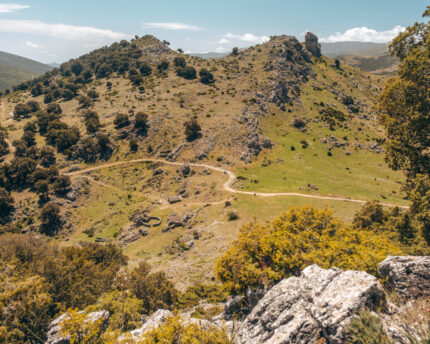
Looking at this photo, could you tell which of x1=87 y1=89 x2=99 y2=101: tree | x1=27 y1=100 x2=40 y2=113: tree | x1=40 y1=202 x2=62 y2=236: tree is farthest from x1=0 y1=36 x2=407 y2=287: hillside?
x1=27 y1=100 x2=40 y2=113: tree

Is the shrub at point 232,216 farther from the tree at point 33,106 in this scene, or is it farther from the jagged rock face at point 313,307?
the tree at point 33,106

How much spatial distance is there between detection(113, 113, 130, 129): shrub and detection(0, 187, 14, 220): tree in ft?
164

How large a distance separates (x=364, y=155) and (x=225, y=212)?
7638cm

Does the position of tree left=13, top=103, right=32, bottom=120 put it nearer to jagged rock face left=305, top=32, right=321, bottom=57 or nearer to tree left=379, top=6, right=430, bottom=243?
tree left=379, top=6, right=430, bottom=243

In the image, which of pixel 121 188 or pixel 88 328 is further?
pixel 121 188

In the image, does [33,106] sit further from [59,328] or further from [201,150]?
[59,328]

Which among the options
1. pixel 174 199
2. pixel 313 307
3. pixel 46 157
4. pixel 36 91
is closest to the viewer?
pixel 313 307

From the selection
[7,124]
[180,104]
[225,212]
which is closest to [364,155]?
[225,212]

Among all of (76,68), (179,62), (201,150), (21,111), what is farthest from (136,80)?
(76,68)

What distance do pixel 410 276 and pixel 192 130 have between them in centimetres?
9019

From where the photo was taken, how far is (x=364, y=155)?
99750mm

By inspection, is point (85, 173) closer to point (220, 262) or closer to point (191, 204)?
point (191, 204)

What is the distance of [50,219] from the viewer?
2835 inches

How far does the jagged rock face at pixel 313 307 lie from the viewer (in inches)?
524
